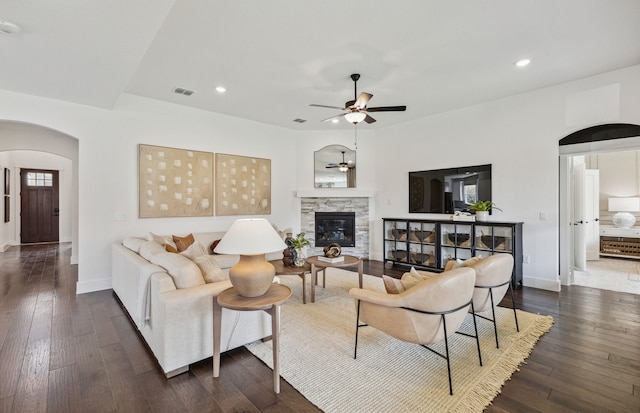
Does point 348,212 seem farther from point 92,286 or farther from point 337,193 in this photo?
point 92,286

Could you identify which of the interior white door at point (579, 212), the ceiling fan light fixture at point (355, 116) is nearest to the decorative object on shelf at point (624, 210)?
the interior white door at point (579, 212)

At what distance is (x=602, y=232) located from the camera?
22.7 ft

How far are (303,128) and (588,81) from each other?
4.90 m

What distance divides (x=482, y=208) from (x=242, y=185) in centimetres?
443

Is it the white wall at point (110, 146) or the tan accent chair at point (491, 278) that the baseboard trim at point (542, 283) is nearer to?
the tan accent chair at point (491, 278)

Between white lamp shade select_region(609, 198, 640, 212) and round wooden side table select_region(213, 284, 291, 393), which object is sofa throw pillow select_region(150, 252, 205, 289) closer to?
round wooden side table select_region(213, 284, 291, 393)

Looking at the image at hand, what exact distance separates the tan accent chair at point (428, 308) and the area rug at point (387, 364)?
0.64ft

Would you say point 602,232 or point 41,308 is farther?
point 602,232

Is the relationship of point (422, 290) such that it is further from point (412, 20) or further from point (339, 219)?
point (339, 219)

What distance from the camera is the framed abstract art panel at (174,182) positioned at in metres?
4.86

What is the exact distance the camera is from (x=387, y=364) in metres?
2.37

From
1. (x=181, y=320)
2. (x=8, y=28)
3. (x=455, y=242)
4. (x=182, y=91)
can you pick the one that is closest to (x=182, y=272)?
(x=181, y=320)

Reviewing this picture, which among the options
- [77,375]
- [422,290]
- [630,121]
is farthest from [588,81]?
[77,375]

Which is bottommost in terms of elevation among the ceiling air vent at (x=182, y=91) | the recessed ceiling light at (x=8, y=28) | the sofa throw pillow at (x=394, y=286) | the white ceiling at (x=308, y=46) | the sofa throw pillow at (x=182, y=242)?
the sofa throw pillow at (x=394, y=286)
